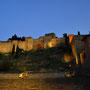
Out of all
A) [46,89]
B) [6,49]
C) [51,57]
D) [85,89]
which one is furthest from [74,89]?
[6,49]

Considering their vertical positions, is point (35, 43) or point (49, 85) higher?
point (35, 43)

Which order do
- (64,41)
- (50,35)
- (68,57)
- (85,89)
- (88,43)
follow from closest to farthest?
(85,89)
(88,43)
(68,57)
(64,41)
(50,35)

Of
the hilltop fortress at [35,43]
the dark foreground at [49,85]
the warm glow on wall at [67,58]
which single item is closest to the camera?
the dark foreground at [49,85]

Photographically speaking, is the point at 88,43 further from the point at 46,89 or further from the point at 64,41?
the point at 64,41

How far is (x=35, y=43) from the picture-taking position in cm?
5062

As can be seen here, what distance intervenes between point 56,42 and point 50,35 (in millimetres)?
5348

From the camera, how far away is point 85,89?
480cm

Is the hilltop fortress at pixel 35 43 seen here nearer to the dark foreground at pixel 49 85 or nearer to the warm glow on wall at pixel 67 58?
the warm glow on wall at pixel 67 58

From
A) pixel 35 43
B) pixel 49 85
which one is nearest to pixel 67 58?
pixel 35 43

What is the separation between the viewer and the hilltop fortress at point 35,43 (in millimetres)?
46906

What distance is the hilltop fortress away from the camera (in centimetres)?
4691

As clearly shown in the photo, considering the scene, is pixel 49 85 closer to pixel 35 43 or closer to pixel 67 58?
pixel 67 58

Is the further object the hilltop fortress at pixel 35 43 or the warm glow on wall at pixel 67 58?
the hilltop fortress at pixel 35 43

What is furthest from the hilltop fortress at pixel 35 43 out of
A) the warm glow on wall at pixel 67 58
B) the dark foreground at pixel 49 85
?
the dark foreground at pixel 49 85
